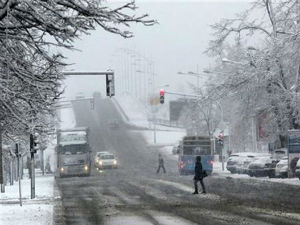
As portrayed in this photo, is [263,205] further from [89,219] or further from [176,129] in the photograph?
[176,129]

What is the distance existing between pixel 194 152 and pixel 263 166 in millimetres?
7467

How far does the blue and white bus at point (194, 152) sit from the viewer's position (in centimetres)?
5428

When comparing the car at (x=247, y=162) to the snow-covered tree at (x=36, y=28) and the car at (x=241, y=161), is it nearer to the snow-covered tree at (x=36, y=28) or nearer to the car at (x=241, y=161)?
the car at (x=241, y=161)

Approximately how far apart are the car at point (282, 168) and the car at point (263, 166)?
1.61 metres

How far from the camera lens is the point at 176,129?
128 meters

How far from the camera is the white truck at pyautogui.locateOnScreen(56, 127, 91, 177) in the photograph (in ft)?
190

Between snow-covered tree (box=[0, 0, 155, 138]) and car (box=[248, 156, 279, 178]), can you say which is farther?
car (box=[248, 156, 279, 178])

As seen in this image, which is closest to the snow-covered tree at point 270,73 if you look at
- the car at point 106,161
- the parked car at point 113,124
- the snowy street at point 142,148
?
the snowy street at point 142,148

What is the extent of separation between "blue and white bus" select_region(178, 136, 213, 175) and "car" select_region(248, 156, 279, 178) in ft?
15.4

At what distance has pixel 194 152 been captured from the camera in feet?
178

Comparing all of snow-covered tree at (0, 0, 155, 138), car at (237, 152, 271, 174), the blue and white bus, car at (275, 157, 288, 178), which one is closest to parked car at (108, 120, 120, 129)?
the blue and white bus

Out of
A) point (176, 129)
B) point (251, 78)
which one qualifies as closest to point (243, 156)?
point (251, 78)

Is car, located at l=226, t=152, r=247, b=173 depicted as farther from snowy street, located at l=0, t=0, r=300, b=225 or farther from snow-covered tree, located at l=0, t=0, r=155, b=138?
snow-covered tree, located at l=0, t=0, r=155, b=138

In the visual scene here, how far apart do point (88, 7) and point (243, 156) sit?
43612 mm
